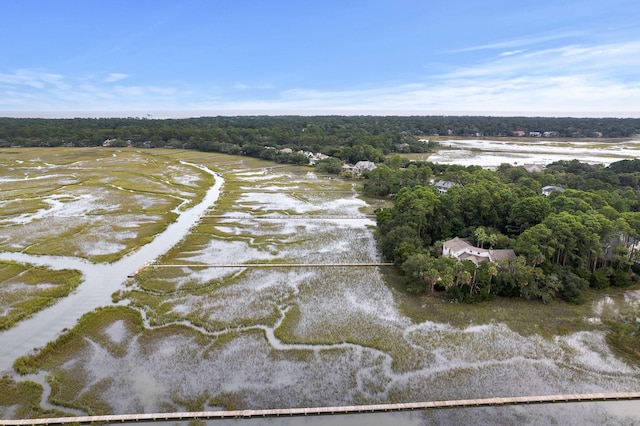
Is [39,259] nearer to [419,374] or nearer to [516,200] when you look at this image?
[419,374]

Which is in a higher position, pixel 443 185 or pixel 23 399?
pixel 443 185

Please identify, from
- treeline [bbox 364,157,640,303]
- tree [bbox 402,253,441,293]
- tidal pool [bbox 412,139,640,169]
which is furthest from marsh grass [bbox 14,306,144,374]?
tidal pool [bbox 412,139,640,169]

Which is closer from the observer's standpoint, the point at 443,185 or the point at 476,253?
the point at 476,253

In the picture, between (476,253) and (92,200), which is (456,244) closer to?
(476,253)

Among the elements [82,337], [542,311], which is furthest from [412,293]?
[82,337]

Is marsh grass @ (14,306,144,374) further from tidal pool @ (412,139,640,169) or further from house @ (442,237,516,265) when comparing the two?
tidal pool @ (412,139,640,169)

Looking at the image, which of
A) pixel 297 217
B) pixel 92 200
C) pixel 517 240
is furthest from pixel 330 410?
pixel 92 200
